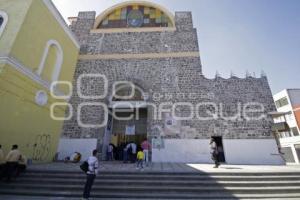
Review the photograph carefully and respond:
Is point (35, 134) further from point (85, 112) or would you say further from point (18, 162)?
point (85, 112)

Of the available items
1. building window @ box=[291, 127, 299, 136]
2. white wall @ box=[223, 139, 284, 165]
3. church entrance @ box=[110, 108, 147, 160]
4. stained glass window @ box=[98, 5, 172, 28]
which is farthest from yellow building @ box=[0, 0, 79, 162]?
building window @ box=[291, 127, 299, 136]

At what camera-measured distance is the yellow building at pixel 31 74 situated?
6.79m

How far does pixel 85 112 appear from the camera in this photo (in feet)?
37.5

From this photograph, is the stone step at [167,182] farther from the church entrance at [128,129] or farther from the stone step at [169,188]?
the church entrance at [128,129]

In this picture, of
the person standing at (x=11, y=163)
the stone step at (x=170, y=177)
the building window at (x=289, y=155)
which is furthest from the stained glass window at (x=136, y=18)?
the building window at (x=289, y=155)

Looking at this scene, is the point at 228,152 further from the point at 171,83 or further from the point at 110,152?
the point at 110,152

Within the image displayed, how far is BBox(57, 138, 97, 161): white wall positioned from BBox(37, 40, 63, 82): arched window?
391 cm

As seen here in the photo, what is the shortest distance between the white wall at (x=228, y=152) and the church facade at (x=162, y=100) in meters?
0.05

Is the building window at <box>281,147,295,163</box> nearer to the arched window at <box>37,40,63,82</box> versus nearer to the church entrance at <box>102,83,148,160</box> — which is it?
the church entrance at <box>102,83,148,160</box>

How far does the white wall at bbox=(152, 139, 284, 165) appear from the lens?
9.95 metres

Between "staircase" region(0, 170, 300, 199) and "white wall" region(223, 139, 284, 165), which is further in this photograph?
"white wall" region(223, 139, 284, 165)

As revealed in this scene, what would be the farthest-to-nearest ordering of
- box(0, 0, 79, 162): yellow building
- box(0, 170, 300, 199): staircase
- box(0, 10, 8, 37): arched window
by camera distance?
box(0, 10, 8, 37): arched window → box(0, 0, 79, 162): yellow building → box(0, 170, 300, 199): staircase

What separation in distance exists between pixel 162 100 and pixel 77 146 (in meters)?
6.04

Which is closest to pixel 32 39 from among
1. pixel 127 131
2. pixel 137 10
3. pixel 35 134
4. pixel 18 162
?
pixel 35 134
